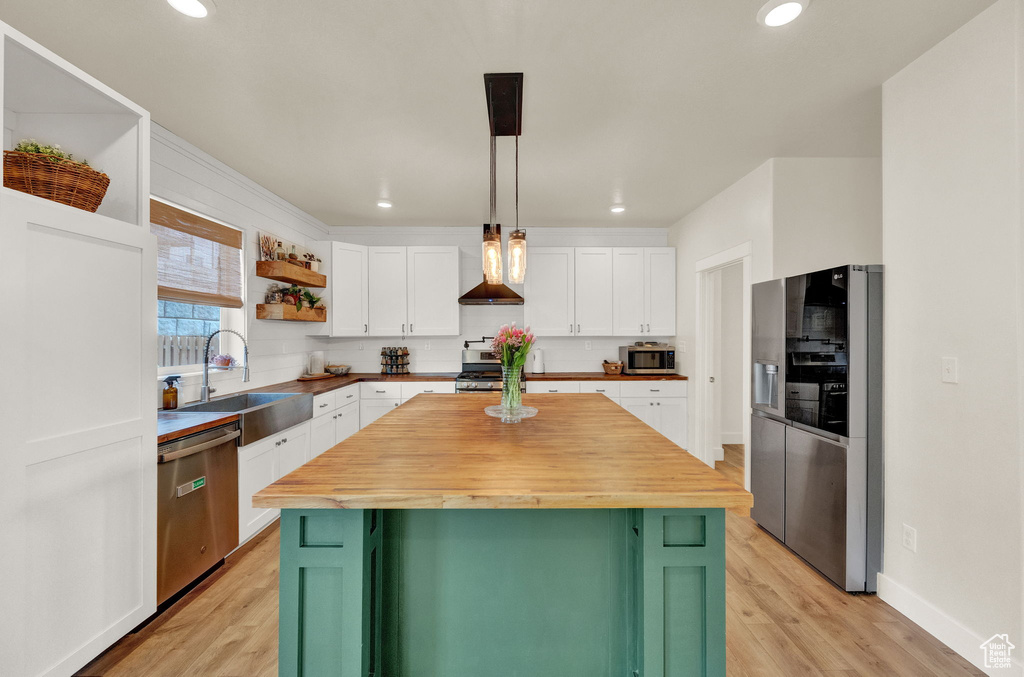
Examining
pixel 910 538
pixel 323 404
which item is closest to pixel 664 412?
pixel 910 538

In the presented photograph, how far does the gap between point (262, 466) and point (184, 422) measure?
26.5 inches

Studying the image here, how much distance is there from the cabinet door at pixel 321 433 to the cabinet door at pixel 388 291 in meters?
1.21

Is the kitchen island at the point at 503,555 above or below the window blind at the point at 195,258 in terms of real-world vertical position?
below

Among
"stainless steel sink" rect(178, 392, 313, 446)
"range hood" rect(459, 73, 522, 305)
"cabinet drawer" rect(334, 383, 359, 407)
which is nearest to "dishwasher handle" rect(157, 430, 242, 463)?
"stainless steel sink" rect(178, 392, 313, 446)

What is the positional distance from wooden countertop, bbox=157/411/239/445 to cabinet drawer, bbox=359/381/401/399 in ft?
6.55

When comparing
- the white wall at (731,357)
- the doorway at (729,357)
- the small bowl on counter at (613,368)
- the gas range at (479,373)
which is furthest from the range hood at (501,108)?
the white wall at (731,357)

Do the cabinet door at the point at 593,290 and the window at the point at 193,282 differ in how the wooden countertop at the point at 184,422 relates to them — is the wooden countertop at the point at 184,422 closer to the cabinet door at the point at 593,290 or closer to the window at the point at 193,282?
the window at the point at 193,282

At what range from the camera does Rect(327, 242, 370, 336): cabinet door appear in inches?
178

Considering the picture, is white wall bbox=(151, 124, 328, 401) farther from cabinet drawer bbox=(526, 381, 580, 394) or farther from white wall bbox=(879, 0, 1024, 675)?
white wall bbox=(879, 0, 1024, 675)

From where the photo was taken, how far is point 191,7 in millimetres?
1652

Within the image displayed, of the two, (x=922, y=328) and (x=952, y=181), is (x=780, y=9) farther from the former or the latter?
(x=922, y=328)

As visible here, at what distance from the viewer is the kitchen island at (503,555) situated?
1.16 meters

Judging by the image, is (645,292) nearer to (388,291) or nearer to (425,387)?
(425,387)

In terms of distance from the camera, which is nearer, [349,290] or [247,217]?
[247,217]
